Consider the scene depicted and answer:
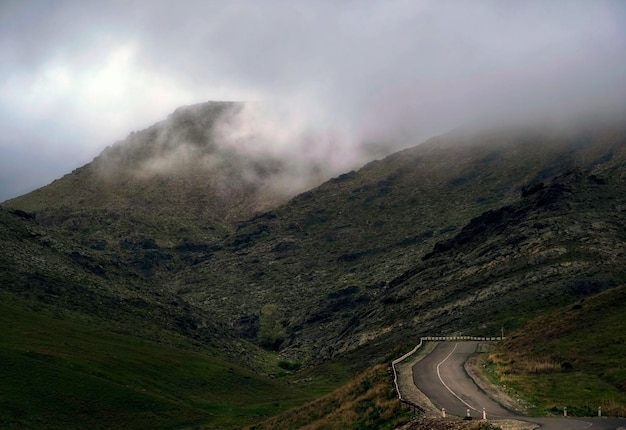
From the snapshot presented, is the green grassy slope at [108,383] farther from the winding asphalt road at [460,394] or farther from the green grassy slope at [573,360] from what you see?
the green grassy slope at [573,360]

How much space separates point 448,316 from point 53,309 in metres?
67.8

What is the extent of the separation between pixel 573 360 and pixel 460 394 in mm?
9998

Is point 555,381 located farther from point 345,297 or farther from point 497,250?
point 345,297

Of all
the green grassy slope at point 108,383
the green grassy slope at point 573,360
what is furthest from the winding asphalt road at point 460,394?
the green grassy slope at point 108,383

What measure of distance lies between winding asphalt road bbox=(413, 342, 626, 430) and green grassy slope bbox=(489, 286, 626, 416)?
2422 millimetres

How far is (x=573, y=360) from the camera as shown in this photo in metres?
49.4

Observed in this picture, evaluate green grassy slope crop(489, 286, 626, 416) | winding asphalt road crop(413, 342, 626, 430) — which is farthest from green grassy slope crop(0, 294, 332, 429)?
green grassy slope crop(489, 286, 626, 416)

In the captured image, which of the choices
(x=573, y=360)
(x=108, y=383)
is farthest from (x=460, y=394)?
(x=108, y=383)

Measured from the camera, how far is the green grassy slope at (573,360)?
40031 millimetres

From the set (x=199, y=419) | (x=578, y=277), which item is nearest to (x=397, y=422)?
(x=199, y=419)

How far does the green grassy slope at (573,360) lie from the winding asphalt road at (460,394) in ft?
7.95

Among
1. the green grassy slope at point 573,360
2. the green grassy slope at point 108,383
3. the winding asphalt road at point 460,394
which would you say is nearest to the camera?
the winding asphalt road at point 460,394

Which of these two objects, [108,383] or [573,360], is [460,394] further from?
[108,383]

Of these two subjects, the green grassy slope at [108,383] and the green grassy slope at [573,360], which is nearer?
the green grassy slope at [573,360]
